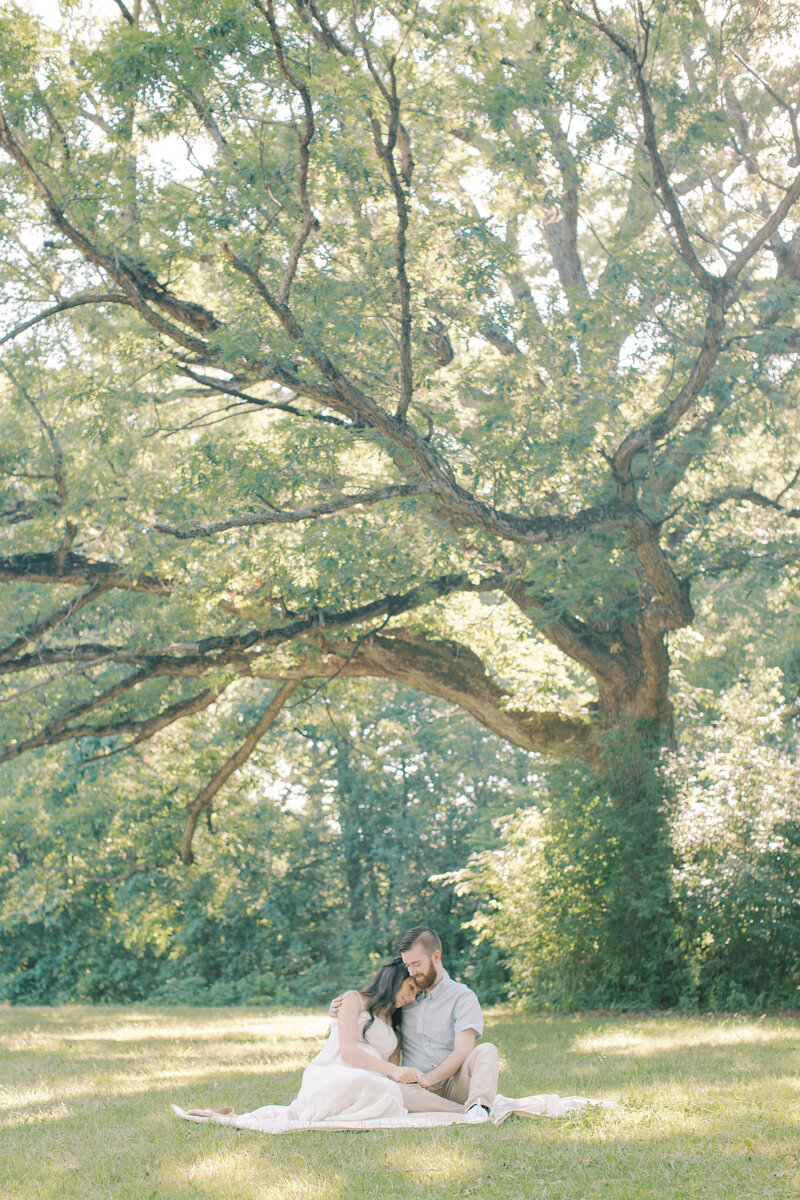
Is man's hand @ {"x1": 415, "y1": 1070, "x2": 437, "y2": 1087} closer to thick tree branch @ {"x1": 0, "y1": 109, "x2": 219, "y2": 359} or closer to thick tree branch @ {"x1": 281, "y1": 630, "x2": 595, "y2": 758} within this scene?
thick tree branch @ {"x1": 0, "y1": 109, "x2": 219, "y2": 359}

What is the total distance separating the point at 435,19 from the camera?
9336 millimetres

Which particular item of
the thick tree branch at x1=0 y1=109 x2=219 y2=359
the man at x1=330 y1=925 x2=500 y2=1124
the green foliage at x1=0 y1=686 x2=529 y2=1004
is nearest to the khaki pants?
the man at x1=330 y1=925 x2=500 y2=1124

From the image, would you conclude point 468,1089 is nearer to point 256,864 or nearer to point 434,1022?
point 434,1022

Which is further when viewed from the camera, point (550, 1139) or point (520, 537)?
point (520, 537)

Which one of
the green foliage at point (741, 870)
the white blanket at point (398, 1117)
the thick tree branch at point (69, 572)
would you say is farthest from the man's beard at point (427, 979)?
the thick tree branch at point (69, 572)

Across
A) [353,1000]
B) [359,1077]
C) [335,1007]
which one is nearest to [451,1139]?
[359,1077]

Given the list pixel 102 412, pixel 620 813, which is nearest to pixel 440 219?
pixel 102 412

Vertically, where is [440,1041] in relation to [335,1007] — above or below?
below

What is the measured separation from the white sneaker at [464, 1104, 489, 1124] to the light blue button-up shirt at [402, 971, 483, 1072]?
0.54 metres

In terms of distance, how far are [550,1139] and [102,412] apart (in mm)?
8702

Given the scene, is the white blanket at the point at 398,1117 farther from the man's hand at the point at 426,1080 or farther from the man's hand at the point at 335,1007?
the man's hand at the point at 335,1007

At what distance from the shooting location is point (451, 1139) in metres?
4.53

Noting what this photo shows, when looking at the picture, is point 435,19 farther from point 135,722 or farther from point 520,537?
point 135,722

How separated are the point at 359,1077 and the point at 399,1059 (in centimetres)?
68
